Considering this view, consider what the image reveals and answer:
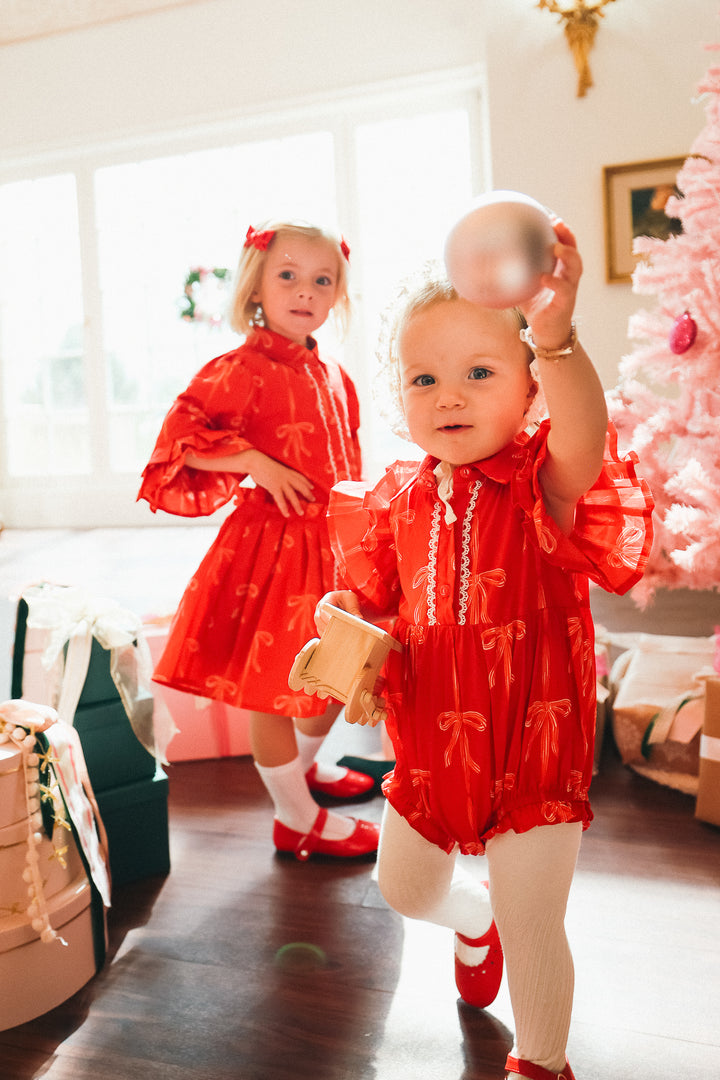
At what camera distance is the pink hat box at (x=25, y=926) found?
1078 mm

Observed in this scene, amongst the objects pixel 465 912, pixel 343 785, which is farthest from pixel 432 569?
pixel 343 785

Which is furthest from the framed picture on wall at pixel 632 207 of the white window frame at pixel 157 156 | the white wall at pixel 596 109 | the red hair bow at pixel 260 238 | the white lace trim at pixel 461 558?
the white lace trim at pixel 461 558

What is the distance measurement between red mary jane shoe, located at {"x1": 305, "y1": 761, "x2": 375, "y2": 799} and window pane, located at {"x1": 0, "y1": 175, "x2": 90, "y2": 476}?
13.2 feet

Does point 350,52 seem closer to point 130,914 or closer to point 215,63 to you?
→ point 215,63

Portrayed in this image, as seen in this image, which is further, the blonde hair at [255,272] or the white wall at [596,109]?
the white wall at [596,109]

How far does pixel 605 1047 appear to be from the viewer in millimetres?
1008

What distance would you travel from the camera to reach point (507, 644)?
0.85m

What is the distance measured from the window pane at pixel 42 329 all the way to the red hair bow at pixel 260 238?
4022 mm

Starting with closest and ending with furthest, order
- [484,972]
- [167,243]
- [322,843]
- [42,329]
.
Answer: [484,972]
[322,843]
[167,243]
[42,329]

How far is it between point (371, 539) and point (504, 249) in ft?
1.50

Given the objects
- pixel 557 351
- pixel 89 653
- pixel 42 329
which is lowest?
pixel 89 653

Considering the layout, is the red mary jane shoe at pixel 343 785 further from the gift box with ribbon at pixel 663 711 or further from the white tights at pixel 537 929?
the white tights at pixel 537 929

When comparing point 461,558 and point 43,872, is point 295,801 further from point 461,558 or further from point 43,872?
point 461,558

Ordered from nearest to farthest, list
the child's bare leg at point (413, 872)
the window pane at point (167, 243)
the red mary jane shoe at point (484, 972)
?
the child's bare leg at point (413, 872) → the red mary jane shoe at point (484, 972) → the window pane at point (167, 243)
